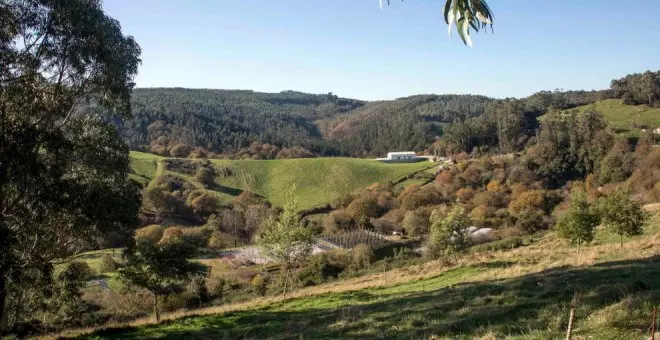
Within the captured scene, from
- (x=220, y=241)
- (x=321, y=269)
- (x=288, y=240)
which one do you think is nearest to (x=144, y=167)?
(x=220, y=241)

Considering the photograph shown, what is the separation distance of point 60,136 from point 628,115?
393 ft

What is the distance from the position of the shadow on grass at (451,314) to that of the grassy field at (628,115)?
302 ft

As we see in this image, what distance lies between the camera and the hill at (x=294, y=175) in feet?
335

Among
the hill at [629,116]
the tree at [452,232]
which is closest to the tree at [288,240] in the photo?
the tree at [452,232]

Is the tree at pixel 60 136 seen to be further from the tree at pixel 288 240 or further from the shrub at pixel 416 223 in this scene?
the shrub at pixel 416 223

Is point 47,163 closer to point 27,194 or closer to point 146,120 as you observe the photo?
point 27,194

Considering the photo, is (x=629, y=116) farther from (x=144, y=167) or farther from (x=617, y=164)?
(x=144, y=167)

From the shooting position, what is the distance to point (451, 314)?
444 inches

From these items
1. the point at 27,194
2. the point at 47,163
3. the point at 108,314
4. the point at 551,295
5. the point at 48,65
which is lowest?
the point at 108,314

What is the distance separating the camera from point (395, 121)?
645 ft

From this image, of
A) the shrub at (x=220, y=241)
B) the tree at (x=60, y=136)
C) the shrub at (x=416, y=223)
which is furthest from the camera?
the shrub at (x=416, y=223)

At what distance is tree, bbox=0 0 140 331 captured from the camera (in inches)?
541

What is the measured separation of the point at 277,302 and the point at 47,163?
41.5 ft

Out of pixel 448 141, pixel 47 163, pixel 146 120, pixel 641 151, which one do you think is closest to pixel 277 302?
pixel 47 163
